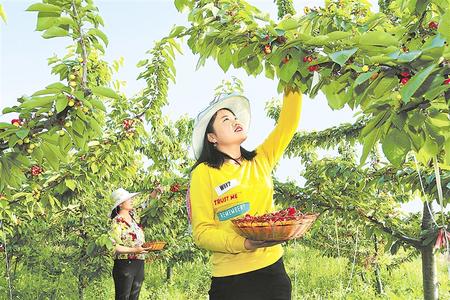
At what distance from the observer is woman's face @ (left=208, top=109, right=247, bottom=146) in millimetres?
2158

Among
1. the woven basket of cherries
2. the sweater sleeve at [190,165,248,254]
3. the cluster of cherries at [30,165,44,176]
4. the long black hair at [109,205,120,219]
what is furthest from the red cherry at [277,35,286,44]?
the long black hair at [109,205,120,219]

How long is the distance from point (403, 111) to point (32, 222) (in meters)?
4.62

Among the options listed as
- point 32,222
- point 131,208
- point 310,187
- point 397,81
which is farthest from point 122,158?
point 397,81

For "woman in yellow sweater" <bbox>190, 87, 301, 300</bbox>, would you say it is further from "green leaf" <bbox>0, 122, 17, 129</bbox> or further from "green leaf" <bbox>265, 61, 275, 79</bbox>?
"green leaf" <bbox>0, 122, 17, 129</bbox>

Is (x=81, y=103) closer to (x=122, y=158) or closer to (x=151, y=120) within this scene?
(x=122, y=158)

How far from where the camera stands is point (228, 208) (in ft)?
6.41

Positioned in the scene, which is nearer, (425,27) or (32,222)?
(425,27)

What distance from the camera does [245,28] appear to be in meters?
1.58

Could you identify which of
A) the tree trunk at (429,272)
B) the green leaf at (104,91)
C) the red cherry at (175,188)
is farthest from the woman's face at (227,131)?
the red cherry at (175,188)

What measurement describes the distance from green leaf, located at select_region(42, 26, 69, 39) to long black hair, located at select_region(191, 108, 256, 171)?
2.67 ft

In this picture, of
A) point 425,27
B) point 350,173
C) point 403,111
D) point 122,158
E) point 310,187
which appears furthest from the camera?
point 122,158

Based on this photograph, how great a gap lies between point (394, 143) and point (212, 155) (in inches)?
41.8

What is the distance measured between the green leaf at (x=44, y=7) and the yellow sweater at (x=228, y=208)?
0.85 meters

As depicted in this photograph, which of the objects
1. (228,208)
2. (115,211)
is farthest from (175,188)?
(228,208)
